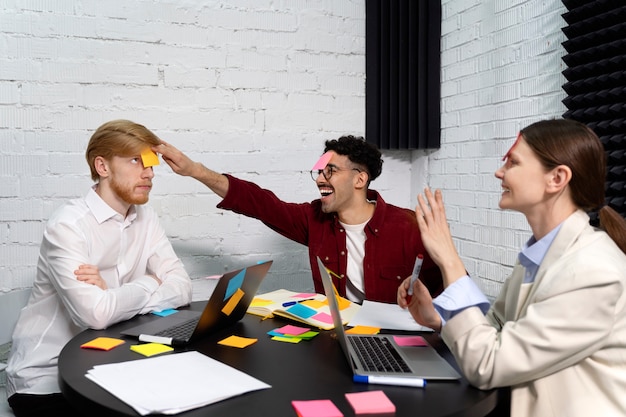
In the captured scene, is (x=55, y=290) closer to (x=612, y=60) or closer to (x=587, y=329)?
(x=587, y=329)

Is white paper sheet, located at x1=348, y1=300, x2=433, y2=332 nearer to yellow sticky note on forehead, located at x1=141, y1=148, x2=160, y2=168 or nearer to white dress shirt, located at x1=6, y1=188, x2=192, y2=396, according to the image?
white dress shirt, located at x1=6, y1=188, x2=192, y2=396

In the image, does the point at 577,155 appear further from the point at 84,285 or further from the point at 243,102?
the point at 243,102

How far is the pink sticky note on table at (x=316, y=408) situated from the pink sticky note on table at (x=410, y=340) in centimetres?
45

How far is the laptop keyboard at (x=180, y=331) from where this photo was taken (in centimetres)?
158

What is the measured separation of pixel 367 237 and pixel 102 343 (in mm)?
1191

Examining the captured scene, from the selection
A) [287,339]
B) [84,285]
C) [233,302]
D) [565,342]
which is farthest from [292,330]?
[565,342]

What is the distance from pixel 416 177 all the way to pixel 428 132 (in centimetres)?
30

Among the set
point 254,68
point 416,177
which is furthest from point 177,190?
point 416,177

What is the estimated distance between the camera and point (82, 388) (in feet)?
4.00

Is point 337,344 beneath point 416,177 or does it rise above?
beneath

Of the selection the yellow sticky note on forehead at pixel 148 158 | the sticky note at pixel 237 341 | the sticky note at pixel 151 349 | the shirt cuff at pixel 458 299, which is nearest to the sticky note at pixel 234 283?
the sticky note at pixel 237 341

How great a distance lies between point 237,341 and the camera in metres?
1.58

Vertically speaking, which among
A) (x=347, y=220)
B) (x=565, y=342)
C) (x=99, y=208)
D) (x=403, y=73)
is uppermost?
(x=403, y=73)

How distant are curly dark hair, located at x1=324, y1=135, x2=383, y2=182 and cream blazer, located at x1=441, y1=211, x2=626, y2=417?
1327mm
